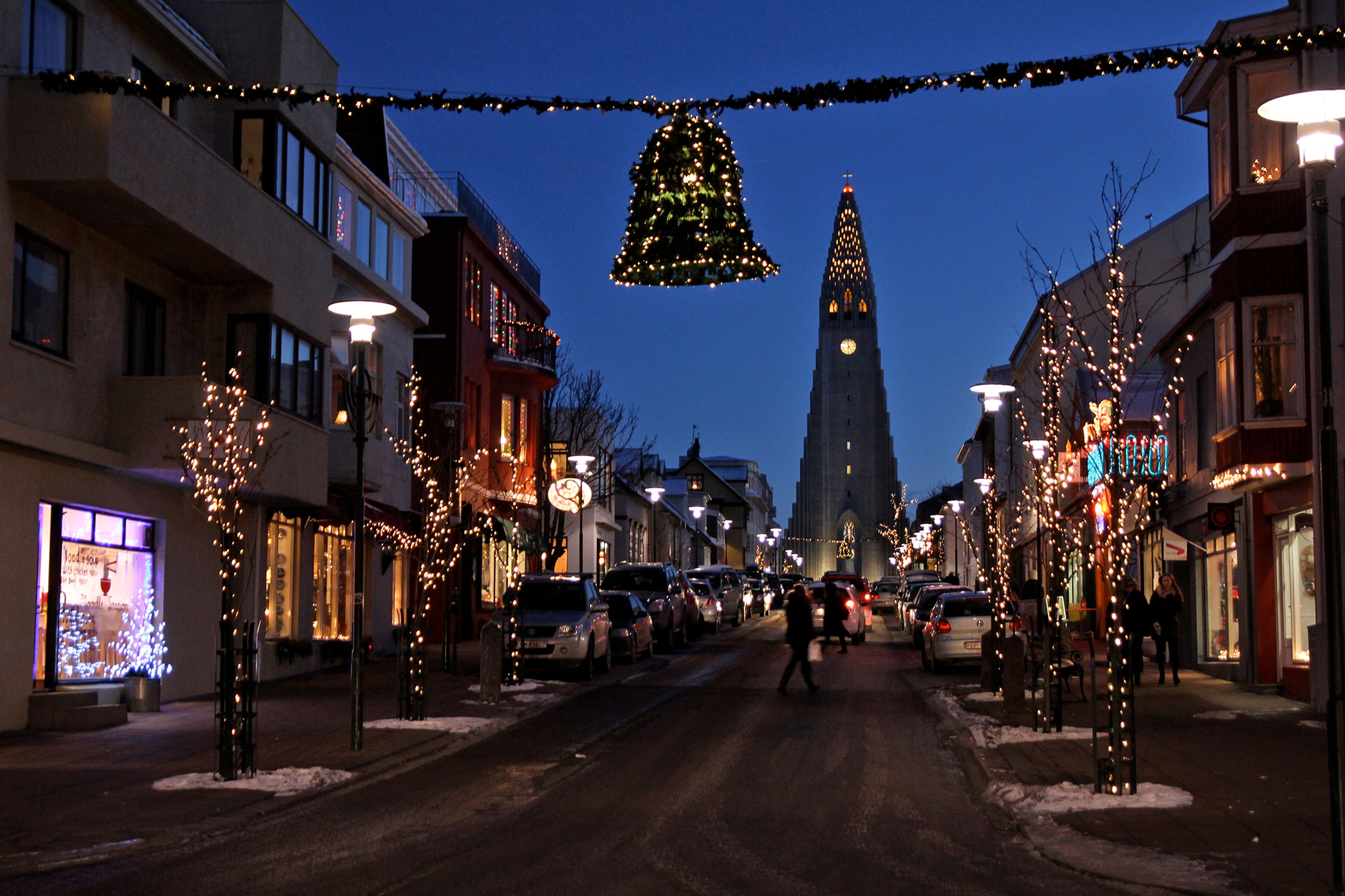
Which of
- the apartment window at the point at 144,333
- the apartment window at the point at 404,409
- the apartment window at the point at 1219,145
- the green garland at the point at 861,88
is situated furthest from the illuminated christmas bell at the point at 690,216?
the apartment window at the point at 404,409

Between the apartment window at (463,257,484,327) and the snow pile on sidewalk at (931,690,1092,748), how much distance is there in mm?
25470

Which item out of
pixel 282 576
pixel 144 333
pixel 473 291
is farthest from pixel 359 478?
pixel 473 291

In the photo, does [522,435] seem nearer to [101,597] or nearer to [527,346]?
[527,346]

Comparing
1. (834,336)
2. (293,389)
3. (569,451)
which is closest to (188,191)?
(293,389)

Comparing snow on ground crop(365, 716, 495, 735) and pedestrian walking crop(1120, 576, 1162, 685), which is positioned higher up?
pedestrian walking crop(1120, 576, 1162, 685)

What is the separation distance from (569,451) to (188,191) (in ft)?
94.7

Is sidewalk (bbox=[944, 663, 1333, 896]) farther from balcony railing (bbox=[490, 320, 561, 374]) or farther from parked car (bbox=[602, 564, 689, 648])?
balcony railing (bbox=[490, 320, 561, 374])

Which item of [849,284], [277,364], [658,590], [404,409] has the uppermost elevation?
[849,284]

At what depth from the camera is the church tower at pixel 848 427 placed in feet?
538

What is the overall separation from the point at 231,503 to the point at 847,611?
2229 centimetres

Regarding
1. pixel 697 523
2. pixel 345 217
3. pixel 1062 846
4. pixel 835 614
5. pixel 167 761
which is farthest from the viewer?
pixel 697 523

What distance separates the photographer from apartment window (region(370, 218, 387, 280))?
3475cm

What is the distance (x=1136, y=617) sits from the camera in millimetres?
24969

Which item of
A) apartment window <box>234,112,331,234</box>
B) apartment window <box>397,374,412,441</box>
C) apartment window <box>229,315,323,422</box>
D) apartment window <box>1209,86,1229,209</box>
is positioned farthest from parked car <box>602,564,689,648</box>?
apartment window <box>1209,86,1229,209</box>
